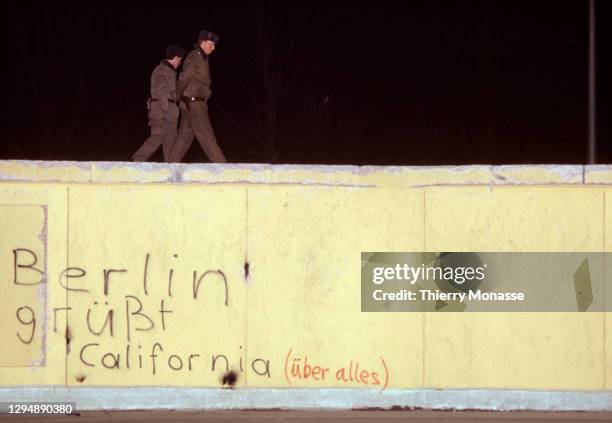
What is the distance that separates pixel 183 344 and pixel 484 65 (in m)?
26.7

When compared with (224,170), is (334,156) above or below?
above

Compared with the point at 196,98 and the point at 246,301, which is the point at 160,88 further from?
the point at 246,301

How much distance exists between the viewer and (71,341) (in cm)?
1118

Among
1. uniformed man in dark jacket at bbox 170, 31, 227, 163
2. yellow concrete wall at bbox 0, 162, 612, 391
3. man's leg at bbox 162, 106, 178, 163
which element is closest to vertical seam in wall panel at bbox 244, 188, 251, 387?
yellow concrete wall at bbox 0, 162, 612, 391

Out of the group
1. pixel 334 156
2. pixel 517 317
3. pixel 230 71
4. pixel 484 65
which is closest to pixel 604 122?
pixel 484 65

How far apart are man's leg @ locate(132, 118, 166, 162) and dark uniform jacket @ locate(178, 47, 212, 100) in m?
0.47

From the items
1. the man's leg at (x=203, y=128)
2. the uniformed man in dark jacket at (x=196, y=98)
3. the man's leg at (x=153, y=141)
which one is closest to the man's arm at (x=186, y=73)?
the uniformed man in dark jacket at (x=196, y=98)

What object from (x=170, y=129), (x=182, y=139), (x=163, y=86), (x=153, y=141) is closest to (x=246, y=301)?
(x=182, y=139)

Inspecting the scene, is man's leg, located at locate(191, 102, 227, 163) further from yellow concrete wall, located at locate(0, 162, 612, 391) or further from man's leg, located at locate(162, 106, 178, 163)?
yellow concrete wall, located at locate(0, 162, 612, 391)

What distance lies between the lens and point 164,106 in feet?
43.8

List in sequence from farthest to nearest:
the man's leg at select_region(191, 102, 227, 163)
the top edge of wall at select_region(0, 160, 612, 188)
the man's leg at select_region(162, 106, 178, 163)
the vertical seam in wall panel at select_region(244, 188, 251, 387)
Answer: the man's leg at select_region(162, 106, 178, 163) < the man's leg at select_region(191, 102, 227, 163) < the vertical seam in wall panel at select_region(244, 188, 251, 387) < the top edge of wall at select_region(0, 160, 612, 188)

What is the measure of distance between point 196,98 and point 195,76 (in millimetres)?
271

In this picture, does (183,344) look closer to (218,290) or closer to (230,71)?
(218,290)

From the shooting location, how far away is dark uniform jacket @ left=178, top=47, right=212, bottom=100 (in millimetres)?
12992
